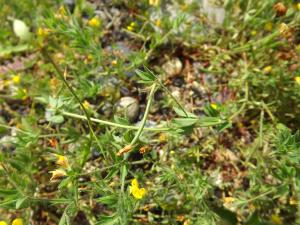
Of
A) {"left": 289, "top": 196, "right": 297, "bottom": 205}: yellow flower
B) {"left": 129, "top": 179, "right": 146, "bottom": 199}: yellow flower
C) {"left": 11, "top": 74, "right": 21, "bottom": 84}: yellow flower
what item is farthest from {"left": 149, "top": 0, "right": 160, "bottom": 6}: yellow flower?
{"left": 289, "top": 196, "right": 297, "bottom": 205}: yellow flower

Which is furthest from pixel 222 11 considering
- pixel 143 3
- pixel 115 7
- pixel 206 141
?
pixel 206 141

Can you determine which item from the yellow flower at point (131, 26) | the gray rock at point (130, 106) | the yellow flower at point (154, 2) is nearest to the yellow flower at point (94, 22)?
the yellow flower at point (131, 26)

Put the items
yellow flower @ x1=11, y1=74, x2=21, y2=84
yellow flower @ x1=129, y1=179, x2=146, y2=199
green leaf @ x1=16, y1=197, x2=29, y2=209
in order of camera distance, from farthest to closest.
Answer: yellow flower @ x1=11, y1=74, x2=21, y2=84 < yellow flower @ x1=129, y1=179, x2=146, y2=199 < green leaf @ x1=16, y1=197, x2=29, y2=209

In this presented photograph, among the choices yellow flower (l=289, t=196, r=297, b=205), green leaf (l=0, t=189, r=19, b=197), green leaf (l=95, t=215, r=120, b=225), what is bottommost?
green leaf (l=95, t=215, r=120, b=225)

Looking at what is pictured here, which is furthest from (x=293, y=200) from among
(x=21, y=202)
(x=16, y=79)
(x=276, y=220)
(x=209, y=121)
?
(x=16, y=79)

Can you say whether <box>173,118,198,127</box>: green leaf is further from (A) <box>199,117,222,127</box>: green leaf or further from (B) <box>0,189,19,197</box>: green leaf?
(B) <box>0,189,19,197</box>: green leaf

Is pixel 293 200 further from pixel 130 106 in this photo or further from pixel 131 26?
pixel 131 26

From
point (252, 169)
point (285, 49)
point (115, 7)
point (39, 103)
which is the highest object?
point (115, 7)

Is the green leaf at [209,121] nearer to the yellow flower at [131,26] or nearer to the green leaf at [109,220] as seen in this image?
the green leaf at [109,220]

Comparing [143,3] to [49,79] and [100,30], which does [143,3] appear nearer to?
[100,30]

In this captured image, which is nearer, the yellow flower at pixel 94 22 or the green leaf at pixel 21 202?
the green leaf at pixel 21 202

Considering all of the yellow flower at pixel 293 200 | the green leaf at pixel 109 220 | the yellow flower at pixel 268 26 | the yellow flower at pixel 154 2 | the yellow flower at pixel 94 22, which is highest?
the yellow flower at pixel 154 2
